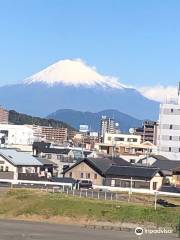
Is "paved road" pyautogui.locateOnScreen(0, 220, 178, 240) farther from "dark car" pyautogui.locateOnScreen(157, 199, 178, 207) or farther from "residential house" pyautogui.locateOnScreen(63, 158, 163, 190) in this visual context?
"residential house" pyautogui.locateOnScreen(63, 158, 163, 190)

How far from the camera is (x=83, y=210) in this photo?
40.1 metres

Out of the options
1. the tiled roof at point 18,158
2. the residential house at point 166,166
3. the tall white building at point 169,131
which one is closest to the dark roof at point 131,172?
the residential house at point 166,166

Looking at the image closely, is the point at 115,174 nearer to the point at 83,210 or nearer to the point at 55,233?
the point at 83,210

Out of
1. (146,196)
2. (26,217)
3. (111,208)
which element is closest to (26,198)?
(26,217)

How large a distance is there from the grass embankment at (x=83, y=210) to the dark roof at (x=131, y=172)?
59.4 ft

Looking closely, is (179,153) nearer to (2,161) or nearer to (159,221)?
(2,161)

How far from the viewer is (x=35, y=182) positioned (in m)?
55.6

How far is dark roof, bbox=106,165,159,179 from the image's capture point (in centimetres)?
6153

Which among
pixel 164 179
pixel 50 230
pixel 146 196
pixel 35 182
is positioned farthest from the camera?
pixel 164 179

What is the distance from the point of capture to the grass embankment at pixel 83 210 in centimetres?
3881

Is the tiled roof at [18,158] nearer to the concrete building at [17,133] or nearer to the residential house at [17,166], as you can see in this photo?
the residential house at [17,166]

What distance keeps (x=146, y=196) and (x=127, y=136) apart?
98.6 m

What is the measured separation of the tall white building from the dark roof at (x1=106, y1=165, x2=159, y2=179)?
40399 millimetres

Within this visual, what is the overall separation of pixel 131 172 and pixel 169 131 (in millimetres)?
42628
